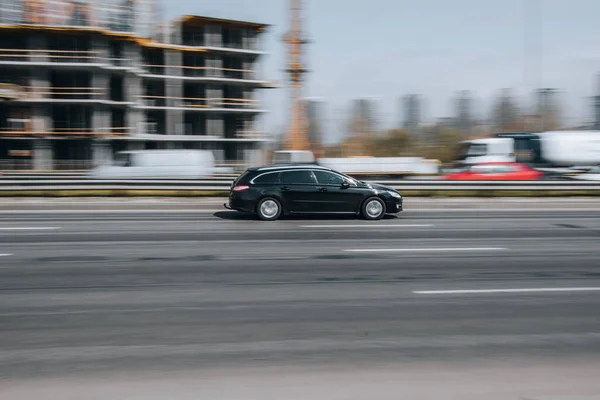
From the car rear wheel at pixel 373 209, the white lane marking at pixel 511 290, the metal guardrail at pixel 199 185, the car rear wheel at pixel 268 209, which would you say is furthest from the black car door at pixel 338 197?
the white lane marking at pixel 511 290

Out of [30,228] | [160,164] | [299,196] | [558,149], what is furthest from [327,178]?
[558,149]

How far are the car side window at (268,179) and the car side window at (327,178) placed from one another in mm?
1028

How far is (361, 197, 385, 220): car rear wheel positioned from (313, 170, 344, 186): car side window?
0.90 m

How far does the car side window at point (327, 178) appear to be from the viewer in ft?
53.2

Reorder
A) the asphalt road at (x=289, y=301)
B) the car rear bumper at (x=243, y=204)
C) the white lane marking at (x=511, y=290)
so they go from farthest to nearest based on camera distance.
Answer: the car rear bumper at (x=243, y=204), the white lane marking at (x=511, y=290), the asphalt road at (x=289, y=301)

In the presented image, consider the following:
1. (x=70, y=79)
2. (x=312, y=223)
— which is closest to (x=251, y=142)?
(x=70, y=79)

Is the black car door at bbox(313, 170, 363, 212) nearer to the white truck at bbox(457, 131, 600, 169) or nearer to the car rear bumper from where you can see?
the car rear bumper

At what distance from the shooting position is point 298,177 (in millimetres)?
16250

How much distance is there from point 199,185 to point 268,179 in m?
5.51

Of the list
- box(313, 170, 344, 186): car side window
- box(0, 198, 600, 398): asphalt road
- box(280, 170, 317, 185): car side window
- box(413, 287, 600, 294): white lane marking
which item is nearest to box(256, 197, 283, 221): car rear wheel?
box(280, 170, 317, 185): car side window

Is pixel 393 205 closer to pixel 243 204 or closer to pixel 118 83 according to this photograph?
pixel 243 204

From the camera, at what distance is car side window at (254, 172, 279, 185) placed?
15992 mm

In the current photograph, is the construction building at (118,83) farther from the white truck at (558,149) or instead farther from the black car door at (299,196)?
the black car door at (299,196)

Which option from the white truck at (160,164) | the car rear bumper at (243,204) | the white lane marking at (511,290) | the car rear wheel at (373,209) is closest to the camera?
the white lane marking at (511,290)
